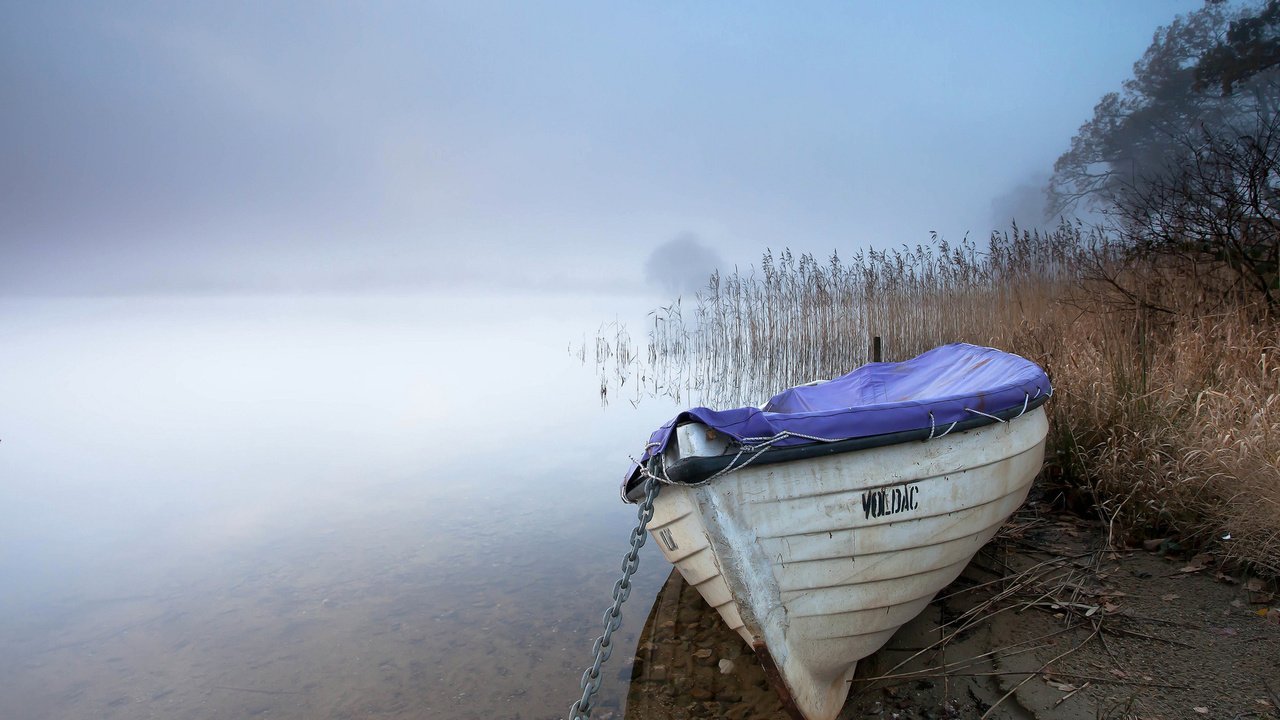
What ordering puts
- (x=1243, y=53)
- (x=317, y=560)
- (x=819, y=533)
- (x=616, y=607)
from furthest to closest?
(x=1243, y=53) → (x=317, y=560) → (x=819, y=533) → (x=616, y=607)

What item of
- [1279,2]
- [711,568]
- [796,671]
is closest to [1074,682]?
[796,671]

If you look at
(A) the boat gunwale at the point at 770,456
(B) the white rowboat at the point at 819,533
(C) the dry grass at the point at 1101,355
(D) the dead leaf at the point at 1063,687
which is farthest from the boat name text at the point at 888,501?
(C) the dry grass at the point at 1101,355

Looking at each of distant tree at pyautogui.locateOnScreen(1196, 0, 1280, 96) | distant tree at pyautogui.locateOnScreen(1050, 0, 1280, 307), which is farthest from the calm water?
distant tree at pyautogui.locateOnScreen(1196, 0, 1280, 96)

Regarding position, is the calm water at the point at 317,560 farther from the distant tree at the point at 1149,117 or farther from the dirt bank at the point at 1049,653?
the distant tree at the point at 1149,117

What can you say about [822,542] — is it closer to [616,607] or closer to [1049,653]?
[616,607]

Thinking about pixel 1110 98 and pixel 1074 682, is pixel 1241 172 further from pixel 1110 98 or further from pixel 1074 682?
pixel 1110 98

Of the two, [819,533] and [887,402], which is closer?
[819,533]

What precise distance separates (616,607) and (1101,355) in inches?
164

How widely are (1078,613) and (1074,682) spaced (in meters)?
0.50

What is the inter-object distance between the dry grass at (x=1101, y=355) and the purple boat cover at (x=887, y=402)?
78 cm

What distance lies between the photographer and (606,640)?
1.95 meters

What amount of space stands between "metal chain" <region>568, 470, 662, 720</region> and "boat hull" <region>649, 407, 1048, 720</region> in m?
0.10

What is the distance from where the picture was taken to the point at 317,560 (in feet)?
14.2

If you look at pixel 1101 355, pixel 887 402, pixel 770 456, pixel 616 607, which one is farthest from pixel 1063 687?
pixel 1101 355
